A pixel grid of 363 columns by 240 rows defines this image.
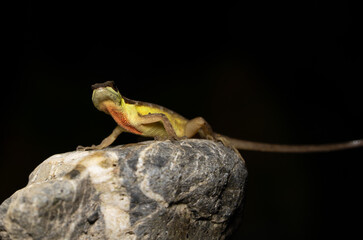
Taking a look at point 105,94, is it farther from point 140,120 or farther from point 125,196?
point 125,196

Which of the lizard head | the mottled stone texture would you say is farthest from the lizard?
the mottled stone texture

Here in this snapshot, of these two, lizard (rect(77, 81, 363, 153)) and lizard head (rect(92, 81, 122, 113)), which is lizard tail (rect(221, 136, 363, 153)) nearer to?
lizard (rect(77, 81, 363, 153))

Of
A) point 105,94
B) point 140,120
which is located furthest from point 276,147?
point 105,94

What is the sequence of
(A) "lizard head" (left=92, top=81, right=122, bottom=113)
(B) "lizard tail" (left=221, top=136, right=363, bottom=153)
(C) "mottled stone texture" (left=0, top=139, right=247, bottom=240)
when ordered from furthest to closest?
(B) "lizard tail" (left=221, top=136, right=363, bottom=153), (A) "lizard head" (left=92, top=81, right=122, bottom=113), (C) "mottled stone texture" (left=0, top=139, right=247, bottom=240)

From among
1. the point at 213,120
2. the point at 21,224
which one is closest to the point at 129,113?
the point at 21,224

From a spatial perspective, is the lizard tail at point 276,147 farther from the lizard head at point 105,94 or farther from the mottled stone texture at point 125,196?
the lizard head at point 105,94

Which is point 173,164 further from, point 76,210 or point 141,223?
point 76,210
